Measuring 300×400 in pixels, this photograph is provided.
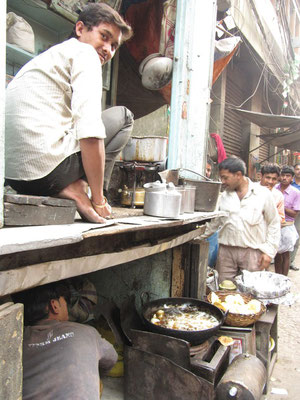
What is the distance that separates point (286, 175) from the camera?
6781 mm

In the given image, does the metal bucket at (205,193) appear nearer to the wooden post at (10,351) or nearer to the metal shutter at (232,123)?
the wooden post at (10,351)

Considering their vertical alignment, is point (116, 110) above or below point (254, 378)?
above

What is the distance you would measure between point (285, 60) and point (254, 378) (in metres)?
11.7

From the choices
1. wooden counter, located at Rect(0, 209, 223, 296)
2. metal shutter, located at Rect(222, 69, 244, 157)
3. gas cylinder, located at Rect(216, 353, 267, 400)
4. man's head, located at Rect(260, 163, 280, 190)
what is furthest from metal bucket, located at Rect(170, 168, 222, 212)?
metal shutter, located at Rect(222, 69, 244, 157)

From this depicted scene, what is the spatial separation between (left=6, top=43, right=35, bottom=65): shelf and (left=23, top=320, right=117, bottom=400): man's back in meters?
2.79

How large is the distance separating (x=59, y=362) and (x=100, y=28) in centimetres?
201

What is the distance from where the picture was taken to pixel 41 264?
162 cm

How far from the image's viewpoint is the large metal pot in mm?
3805

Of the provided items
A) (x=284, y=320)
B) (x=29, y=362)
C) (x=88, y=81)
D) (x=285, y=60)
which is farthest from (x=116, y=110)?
(x=285, y=60)

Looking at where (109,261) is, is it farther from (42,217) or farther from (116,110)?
(116,110)

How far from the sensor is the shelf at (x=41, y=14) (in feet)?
12.3

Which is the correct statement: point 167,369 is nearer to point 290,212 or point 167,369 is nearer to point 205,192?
point 205,192

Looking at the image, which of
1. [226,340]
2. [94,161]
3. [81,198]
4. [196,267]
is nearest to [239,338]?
[226,340]

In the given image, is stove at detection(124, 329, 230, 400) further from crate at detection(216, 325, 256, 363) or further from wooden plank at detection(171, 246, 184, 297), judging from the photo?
wooden plank at detection(171, 246, 184, 297)
